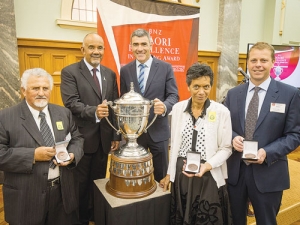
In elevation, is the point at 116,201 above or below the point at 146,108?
below

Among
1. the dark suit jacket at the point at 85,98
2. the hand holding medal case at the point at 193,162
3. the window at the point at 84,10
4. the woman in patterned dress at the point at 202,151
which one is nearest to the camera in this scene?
the hand holding medal case at the point at 193,162

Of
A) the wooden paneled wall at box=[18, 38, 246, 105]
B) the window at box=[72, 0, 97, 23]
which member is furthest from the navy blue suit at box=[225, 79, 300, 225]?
the window at box=[72, 0, 97, 23]

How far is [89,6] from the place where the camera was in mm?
4008

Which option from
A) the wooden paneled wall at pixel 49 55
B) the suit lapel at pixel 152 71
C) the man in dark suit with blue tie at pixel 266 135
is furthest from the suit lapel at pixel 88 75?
the wooden paneled wall at pixel 49 55

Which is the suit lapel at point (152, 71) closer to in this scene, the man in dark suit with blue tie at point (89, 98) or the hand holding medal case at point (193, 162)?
the man in dark suit with blue tie at point (89, 98)

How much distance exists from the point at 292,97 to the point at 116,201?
119cm

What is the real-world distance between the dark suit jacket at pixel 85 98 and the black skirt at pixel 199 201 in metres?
0.71

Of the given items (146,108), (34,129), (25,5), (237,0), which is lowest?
(34,129)

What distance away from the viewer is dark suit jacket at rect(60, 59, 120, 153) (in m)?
1.88

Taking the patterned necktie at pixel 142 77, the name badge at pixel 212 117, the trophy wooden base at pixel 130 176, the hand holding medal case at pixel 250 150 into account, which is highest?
the patterned necktie at pixel 142 77

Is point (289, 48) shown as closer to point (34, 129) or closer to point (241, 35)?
point (241, 35)

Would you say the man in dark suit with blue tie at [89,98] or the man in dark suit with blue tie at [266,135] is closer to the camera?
the man in dark suit with blue tie at [266,135]

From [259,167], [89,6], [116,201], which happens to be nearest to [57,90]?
[89,6]

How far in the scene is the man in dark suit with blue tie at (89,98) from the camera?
74.3 inches
